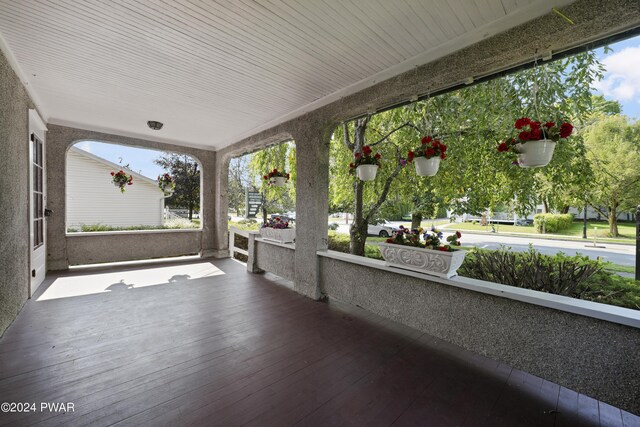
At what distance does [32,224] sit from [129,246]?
2.16m

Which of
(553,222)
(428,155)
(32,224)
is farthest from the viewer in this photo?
(553,222)

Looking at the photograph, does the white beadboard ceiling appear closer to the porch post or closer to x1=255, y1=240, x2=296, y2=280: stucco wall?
x1=255, y1=240, x2=296, y2=280: stucco wall

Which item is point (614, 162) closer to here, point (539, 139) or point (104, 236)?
point (539, 139)

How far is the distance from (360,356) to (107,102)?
15.1ft

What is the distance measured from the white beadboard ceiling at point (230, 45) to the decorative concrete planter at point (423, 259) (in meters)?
1.72

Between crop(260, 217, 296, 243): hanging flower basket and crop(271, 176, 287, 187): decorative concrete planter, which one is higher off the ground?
crop(271, 176, 287, 187): decorative concrete planter

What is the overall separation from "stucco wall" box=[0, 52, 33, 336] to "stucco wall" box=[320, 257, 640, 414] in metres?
3.67

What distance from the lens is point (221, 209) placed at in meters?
6.49

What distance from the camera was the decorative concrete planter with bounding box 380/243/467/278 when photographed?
2.27 meters

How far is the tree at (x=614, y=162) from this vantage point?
351 centimetres

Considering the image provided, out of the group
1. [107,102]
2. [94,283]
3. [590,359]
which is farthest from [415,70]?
[94,283]

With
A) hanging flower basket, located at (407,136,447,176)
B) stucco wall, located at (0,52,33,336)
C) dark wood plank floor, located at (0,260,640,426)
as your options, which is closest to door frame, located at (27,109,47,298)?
stucco wall, located at (0,52,33,336)

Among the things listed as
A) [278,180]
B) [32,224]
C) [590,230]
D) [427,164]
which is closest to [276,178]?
[278,180]

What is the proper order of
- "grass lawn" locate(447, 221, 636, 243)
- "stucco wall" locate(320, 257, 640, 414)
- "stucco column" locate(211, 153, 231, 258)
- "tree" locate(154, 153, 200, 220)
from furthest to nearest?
"tree" locate(154, 153, 200, 220), "stucco column" locate(211, 153, 231, 258), "grass lawn" locate(447, 221, 636, 243), "stucco wall" locate(320, 257, 640, 414)
